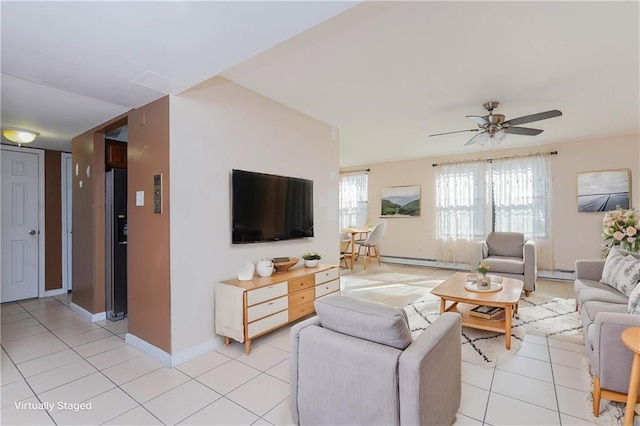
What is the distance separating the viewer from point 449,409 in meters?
1.64

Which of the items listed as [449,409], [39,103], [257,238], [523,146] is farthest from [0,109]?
[523,146]

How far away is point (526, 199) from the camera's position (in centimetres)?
549

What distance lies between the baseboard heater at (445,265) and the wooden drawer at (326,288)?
3.55 meters

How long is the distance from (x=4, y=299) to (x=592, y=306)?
6640mm

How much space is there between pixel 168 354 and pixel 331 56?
272 cm

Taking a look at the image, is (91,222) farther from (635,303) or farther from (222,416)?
(635,303)

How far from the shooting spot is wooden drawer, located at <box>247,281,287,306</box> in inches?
102

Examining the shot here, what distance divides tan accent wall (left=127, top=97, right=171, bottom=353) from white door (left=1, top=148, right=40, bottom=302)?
9.07 feet

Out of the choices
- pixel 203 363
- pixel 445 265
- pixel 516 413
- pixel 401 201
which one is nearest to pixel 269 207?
pixel 203 363

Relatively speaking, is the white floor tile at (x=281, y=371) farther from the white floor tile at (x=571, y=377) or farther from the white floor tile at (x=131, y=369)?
the white floor tile at (x=571, y=377)

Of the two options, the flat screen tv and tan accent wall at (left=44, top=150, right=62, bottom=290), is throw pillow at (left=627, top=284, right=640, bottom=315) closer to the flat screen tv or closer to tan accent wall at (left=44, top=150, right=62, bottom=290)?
the flat screen tv

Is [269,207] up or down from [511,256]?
up

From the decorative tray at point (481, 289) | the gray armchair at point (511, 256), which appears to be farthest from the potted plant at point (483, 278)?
the gray armchair at point (511, 256)

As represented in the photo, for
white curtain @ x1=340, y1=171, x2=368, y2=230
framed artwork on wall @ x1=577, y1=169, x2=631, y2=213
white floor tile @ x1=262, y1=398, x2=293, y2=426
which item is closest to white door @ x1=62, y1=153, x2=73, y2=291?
white floor tile @ x1=262, y1=398, x2=293, y2=426
